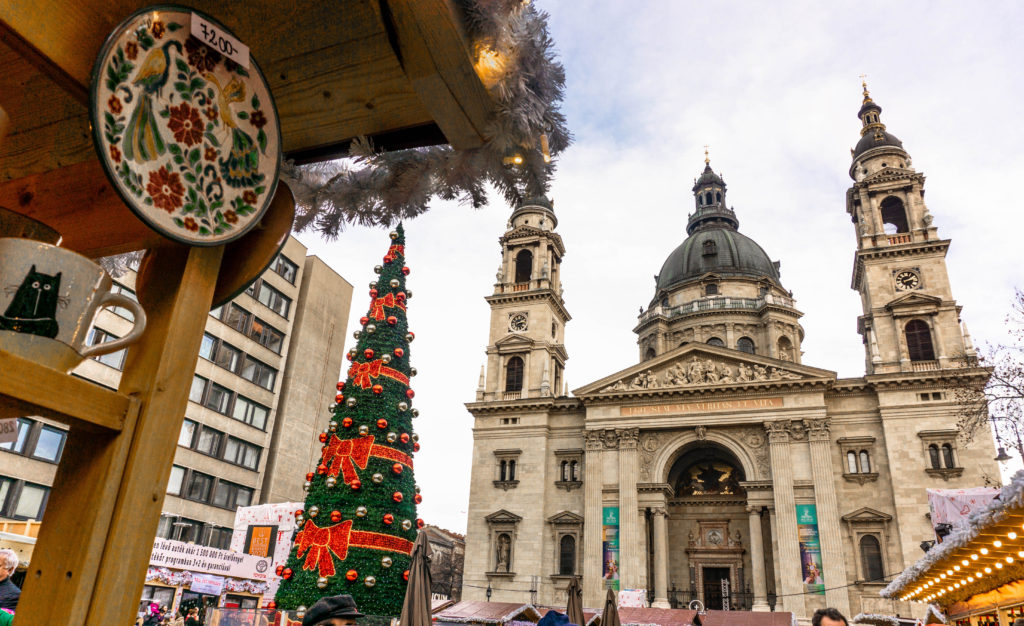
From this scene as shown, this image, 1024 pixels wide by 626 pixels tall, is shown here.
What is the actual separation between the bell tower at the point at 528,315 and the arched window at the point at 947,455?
67.4 feet

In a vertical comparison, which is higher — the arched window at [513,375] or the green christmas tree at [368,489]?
the arched window at [513,375]

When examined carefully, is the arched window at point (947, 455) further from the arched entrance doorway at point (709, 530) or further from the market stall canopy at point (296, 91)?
the market stall canopy at point (296, 91)

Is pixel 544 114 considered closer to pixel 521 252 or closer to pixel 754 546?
pixel 754 546

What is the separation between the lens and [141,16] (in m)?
1.89

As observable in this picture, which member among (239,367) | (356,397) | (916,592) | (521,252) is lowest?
(916,592)

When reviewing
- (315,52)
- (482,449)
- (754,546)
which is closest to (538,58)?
(315,52)

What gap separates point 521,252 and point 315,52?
144ft

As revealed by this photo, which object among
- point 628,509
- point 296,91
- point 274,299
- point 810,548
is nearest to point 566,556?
point 628,509

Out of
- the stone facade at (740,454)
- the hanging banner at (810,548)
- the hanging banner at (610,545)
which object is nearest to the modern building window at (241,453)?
the stone facade at (740,454)

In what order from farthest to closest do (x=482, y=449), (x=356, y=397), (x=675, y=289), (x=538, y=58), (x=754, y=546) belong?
(x=675, y=289)
(x=482, y=449)
(x=754, y=546)
(x=356, y=397)
(x=538, y=58)

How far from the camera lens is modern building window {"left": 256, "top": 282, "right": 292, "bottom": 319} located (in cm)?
4303

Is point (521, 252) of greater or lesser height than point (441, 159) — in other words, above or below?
above

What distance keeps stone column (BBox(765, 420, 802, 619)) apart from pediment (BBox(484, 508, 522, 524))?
13.7m

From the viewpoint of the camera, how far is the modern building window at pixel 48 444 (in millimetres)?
29516
